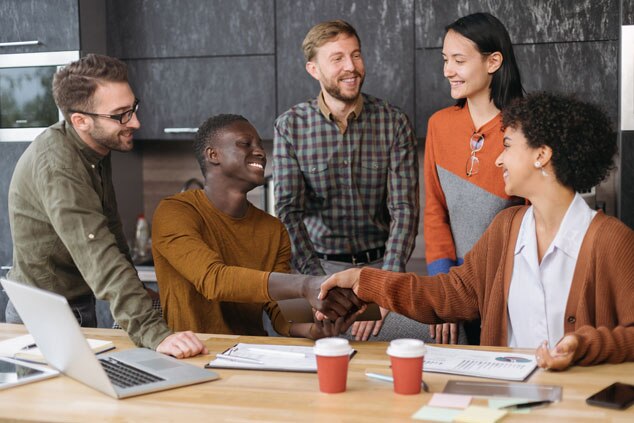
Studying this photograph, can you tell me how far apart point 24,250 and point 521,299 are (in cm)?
138

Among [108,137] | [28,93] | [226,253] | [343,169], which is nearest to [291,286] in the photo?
[226,253]

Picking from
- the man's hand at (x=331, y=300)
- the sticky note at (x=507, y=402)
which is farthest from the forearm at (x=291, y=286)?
the sticky note at (x=507, y=402)

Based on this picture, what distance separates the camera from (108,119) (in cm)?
231

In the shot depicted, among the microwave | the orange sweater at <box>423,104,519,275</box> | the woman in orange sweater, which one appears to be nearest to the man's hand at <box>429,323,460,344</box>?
the woman in orange sweater

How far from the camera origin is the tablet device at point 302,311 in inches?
86.6

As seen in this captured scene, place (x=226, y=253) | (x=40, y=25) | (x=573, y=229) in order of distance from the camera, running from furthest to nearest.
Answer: (x=40, y=25), (x=226, y=253), (x=573, y=229)

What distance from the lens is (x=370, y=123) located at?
10.2ft

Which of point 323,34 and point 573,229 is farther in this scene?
point 323,34

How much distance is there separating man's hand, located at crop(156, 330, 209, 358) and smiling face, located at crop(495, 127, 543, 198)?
89 centimetres

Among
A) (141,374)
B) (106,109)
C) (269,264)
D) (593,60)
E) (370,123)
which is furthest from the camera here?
(593,60)

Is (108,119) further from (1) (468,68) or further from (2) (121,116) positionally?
(1) (468,68)

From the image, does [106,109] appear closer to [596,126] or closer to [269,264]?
[269,264]

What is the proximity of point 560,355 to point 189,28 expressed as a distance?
275 cm

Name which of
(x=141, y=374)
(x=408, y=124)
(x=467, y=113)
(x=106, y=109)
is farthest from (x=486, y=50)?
Result: (x=141, y=374)
